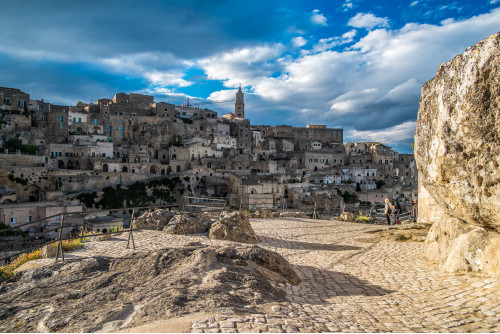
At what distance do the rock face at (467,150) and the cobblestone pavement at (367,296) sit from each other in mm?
668

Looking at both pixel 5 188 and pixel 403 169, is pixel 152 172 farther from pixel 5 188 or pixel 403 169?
pixel 403 169

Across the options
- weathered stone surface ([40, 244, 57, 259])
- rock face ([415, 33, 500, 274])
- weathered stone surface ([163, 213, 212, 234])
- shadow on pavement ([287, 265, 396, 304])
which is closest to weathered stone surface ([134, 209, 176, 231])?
weathered stone surface ([163, 213, 212, 234])

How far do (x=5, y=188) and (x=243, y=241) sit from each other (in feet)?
127

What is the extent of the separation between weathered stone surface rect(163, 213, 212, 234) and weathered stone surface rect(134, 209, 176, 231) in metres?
0.42

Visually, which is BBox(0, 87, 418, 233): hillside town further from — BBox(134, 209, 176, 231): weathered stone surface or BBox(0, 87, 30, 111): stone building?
BBox(134, 209, 176, 231): weathered stone surface

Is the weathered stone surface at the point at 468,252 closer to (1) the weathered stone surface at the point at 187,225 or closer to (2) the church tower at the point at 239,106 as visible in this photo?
(1) the weathered stone surface at the point at 187,225

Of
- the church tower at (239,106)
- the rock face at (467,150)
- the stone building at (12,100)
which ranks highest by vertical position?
the church tower at (239,106)

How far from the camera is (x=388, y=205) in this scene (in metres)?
17.8

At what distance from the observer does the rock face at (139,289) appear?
425cm

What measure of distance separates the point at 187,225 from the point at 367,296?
7.05 meters

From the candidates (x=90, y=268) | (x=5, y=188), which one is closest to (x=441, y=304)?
(x=90, y=268)

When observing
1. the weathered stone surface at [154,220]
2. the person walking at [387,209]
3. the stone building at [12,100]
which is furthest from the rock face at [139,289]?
the stone building at [12,100]

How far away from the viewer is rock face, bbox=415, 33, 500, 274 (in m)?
5.15


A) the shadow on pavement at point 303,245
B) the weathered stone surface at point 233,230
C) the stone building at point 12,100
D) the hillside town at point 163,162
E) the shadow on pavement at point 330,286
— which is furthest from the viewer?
the stone building at point 12,100
